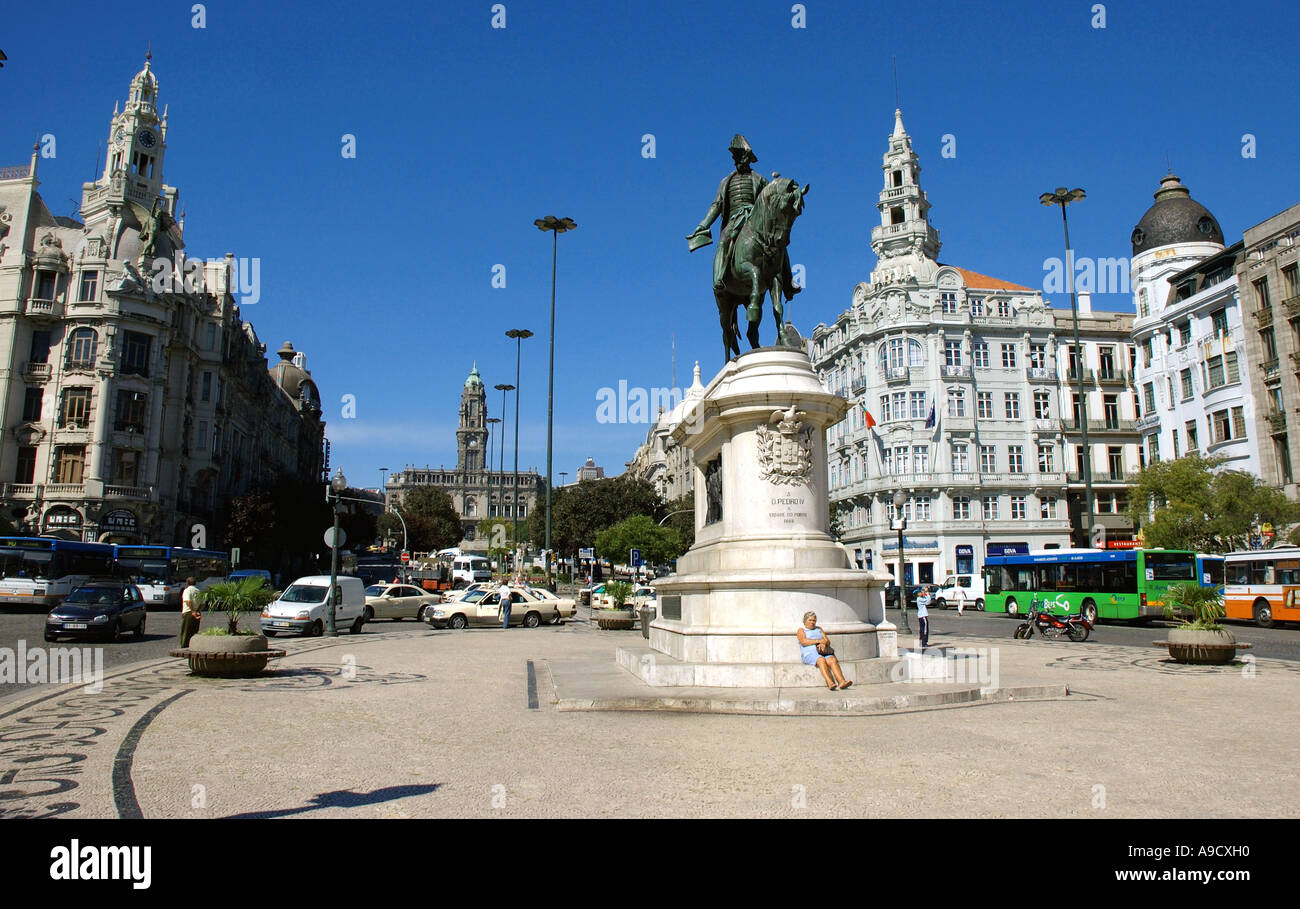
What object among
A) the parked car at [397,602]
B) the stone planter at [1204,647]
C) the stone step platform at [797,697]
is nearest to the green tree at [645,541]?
the parked car at [397,602]

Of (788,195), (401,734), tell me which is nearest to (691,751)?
(401,734)

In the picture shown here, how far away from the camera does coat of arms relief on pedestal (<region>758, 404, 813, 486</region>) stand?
1245cm

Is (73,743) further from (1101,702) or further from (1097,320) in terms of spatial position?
(1097,320)

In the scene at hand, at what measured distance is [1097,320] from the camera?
62469mm

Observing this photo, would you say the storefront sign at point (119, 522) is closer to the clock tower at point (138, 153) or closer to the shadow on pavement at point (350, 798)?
the clock tower at point (138, 153)

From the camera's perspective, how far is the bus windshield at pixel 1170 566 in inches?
1229

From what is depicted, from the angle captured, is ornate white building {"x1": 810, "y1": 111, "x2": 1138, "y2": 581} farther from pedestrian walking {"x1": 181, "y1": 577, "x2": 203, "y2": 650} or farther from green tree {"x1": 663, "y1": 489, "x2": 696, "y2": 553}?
pedestrian walking {"x1": 181, "y1": 577, "x2": 203, "y2": 650}

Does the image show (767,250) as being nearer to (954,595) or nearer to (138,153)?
(954,595)

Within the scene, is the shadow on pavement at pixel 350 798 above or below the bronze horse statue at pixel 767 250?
below

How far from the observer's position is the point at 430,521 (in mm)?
120250

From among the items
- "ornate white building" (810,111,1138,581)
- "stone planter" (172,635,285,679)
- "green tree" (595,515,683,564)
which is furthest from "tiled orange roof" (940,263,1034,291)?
"stone planter" (172,635,285,679)

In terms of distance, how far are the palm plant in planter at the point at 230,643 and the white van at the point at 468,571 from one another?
53.2 meters

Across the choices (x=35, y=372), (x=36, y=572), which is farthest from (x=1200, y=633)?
(x=35, y=372)

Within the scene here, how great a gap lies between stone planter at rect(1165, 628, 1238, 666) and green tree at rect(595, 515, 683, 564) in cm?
3529
